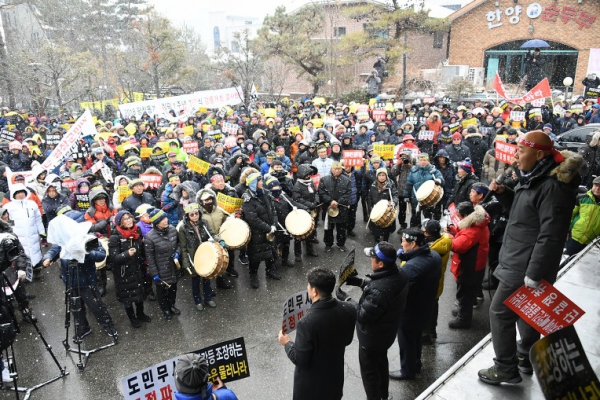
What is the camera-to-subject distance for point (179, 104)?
21.1 metres

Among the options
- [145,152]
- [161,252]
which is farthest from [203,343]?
[145,152]

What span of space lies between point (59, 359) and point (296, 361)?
12.7ft

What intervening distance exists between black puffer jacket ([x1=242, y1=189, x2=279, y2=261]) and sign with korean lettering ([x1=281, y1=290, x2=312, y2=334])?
3.11 metres

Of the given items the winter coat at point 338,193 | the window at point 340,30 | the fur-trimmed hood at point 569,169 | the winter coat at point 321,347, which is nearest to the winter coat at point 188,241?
the winter coat at point 338,193

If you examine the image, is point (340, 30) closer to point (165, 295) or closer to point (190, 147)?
point (190, 147)

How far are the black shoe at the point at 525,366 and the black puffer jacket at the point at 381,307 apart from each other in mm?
1292

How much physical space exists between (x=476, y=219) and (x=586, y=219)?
216cm

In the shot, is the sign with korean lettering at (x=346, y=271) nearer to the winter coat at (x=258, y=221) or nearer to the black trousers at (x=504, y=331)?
the black trousers at (x=504, y=331)

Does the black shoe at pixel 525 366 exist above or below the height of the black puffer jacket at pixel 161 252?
below

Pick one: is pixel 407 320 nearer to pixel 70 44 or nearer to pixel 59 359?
pixel 59 359

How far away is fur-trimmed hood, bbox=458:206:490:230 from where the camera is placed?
559 cm

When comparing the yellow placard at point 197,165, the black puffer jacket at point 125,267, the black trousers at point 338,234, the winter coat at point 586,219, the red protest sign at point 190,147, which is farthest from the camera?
the red protest sign at point 190,147

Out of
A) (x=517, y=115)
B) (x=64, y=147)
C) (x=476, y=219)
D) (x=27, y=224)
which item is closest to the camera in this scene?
(x=476, y=219)

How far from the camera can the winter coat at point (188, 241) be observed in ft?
21.5
